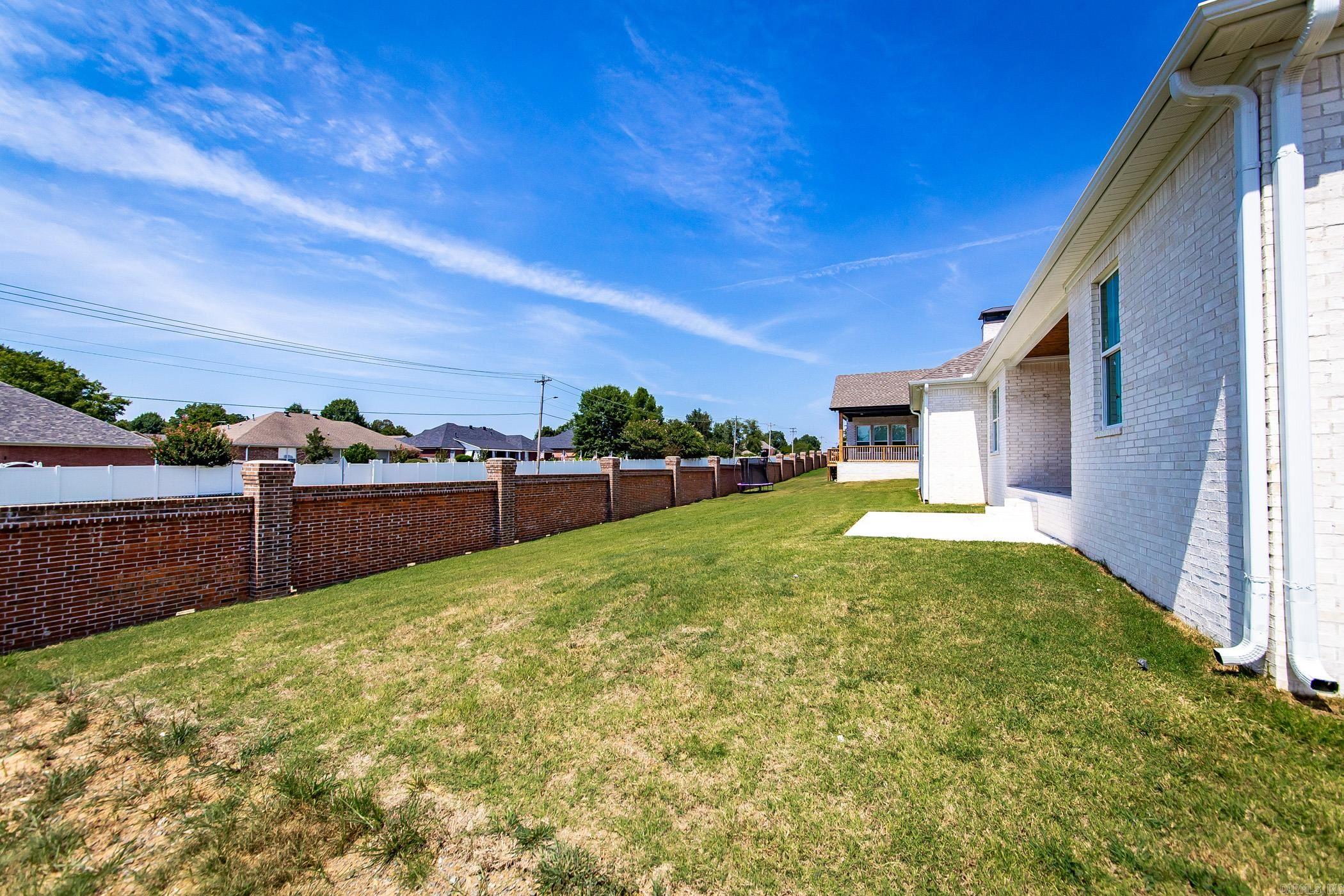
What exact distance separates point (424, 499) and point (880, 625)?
10.1m

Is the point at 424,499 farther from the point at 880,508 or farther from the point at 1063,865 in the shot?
the point at 1063,865

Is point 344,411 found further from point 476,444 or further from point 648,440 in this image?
point 648,440

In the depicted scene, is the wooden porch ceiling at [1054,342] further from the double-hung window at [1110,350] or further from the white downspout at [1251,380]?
the white downspout at [1251,380]

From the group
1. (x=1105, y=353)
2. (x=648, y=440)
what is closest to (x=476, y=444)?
(x=648, y=440)

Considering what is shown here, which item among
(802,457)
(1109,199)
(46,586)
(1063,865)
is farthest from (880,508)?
(802,457)

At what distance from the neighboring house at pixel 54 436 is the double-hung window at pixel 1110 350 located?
32039 millimetres

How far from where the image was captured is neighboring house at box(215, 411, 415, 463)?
137ft

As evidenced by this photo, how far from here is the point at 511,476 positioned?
14.2 m

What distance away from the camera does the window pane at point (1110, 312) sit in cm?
592

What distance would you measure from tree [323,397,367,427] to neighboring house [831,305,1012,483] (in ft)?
244

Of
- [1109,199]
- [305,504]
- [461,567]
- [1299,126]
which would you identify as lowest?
[461,567]

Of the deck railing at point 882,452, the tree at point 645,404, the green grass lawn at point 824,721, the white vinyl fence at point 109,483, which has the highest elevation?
the tree at point 645,404

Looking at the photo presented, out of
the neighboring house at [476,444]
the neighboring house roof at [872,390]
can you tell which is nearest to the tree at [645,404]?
the neighboring house at [476,444]

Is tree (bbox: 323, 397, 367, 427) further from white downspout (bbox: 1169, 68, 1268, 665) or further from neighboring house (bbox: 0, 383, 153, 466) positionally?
white downspout (bbox: 1169, 68, 1268, 665)
